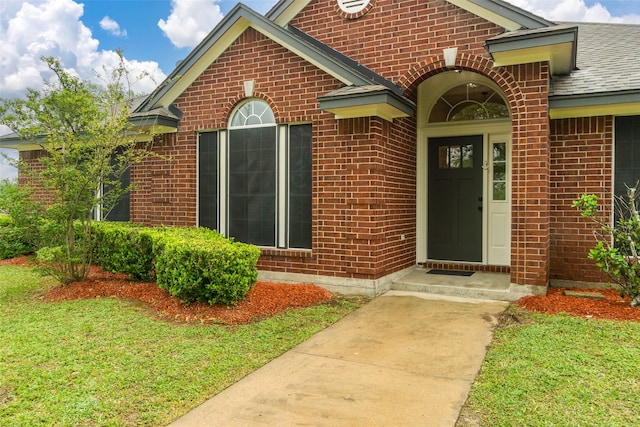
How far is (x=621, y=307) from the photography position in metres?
5.49

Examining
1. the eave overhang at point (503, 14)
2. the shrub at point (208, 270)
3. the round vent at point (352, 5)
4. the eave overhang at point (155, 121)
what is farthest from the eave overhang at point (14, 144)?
the eave overhang at point (503, 14)

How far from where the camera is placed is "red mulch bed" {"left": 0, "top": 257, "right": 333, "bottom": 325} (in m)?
5.32

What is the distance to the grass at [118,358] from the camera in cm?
307

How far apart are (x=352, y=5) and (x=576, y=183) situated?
4.70m

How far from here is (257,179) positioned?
24.6 ft

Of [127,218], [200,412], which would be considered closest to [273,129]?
[127,218]

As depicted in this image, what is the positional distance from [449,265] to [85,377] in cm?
619

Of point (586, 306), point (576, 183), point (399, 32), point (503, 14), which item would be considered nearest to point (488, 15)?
point (503, 14)

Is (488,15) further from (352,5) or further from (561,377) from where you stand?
(561,377)

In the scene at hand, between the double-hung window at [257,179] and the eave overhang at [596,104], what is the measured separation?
376 cm

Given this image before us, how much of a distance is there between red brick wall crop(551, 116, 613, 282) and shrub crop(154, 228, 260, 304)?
15.7 feet

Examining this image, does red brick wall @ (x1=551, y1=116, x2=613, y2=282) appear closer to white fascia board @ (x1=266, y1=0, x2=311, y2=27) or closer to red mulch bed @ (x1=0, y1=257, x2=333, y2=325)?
red mulch bed @ (x1=0, y1=257, x2=333, y2=325)

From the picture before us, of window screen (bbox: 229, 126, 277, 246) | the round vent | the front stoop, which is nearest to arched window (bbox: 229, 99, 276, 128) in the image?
window screen (bbox: 229, 126, 277, 246)

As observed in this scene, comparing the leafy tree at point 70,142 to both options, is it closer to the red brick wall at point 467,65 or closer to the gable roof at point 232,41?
the gable roof at point 232,41
